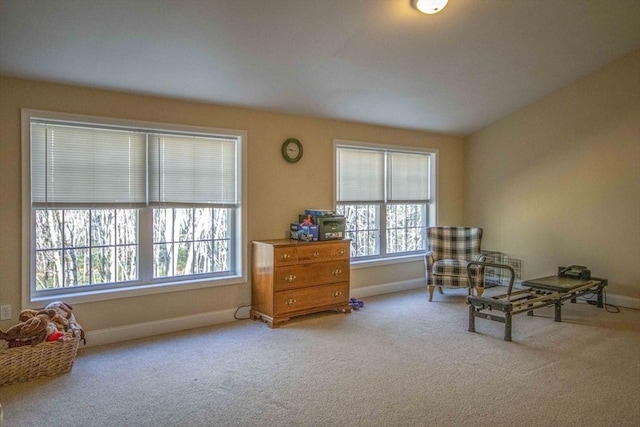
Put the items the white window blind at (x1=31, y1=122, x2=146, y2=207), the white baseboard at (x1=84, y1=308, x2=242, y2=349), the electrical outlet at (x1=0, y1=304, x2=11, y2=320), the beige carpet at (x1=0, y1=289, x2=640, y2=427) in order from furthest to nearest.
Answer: the white baseboard at (x1=84, y1=308, x2=242, y2=349) < the white window blind at (x1=31, y1=122, x2=146, y2=207) < the electrical outlet at (x1=0, y1=304, x2=11, y2=320) < the beige carpet at (x1=0, y1=289, x2=640, y2=427)

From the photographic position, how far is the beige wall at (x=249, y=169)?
329 cm

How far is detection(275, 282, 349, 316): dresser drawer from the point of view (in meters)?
4.16

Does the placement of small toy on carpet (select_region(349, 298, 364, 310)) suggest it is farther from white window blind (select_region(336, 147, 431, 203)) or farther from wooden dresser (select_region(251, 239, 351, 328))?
white window blind (select_region(336, 147, 431, 203))

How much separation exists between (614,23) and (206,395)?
462 centimetres

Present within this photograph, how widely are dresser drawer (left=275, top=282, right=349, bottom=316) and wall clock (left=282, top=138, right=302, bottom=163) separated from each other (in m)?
1.39

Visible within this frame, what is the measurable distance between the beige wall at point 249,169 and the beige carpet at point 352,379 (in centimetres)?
31

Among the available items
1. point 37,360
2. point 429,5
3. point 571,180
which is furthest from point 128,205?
point 571,180

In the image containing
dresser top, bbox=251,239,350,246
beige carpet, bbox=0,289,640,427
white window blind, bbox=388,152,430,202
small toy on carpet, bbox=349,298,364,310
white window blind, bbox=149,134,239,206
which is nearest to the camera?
beige carpet, bbox=0,289,640,427

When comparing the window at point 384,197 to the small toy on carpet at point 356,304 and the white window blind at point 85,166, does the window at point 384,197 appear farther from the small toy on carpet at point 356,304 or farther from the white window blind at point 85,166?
the white window blind at point 85,166

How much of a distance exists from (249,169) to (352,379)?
2338 millimetres

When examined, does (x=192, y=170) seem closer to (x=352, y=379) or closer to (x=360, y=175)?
(x=360, y=175)

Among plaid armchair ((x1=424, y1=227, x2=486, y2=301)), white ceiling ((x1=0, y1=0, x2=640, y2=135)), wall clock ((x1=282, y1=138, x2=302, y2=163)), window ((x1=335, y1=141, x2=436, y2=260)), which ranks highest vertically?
white ceiling ((x1=0, y1=0, x2=640, y2=135))

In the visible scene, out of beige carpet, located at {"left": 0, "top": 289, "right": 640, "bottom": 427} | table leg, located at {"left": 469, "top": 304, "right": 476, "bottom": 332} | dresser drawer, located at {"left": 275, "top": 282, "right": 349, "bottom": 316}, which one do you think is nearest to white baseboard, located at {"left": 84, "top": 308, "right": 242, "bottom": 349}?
beige carpet, located at {"left": 0, "top": 289, "right": 640, "bottom": 427}

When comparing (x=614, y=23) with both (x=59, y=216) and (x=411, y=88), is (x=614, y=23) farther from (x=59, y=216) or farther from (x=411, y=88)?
(x=59, y=216)
